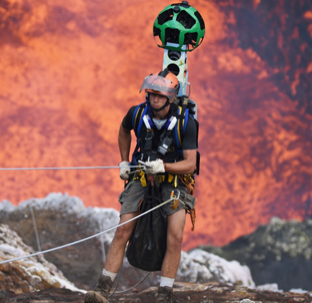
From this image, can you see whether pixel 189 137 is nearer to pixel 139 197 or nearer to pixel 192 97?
pixel 139 197

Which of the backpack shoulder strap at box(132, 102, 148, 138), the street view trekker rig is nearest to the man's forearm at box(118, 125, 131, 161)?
the backpack shoulder strap at box(132, 102, 148, 138)

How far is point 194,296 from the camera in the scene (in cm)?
626

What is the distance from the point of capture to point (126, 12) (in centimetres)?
830

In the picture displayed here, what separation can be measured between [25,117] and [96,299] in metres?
3.96

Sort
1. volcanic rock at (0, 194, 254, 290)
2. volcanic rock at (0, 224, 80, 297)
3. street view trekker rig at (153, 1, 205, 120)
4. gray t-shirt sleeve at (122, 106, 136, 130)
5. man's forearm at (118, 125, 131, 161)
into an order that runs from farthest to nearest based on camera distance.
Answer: volcanic rock at (0, 194, 254, 290) → volcanic rock at (0, 224, 80, 297) → street view trekker rig at (153, 1, 205, 120) → man's forearm at (118, 125, 131, 161) → gray t-shirt sleeve at (122, 106, 136, 130)

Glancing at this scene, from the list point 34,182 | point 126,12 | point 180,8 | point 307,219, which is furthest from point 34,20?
point 307,219

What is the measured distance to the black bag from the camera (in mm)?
5047

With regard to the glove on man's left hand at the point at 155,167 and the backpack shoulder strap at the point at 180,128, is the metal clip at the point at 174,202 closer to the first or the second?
the glove on man's left hand at the point at 155,167

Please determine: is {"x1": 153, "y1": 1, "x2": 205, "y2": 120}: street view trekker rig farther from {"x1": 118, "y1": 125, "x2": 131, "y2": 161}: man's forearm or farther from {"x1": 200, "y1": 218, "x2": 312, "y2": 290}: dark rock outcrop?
{"x1": 200, "y1": 218, "x2": 312, "y2": 290}: dark rock outcrop

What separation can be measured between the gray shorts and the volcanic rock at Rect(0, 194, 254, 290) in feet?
9.09

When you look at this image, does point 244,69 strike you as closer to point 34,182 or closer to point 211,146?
point 211,146

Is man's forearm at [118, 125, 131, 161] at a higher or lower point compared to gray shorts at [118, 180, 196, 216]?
higher

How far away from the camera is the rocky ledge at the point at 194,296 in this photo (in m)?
5.93

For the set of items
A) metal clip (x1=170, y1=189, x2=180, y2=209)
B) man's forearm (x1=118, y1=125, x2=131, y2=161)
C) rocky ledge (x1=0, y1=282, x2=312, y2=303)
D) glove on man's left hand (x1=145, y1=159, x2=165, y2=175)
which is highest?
man's forearm (x1=118, y1=125, x2=131, y2=161)
